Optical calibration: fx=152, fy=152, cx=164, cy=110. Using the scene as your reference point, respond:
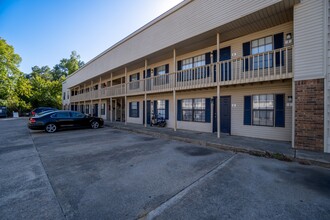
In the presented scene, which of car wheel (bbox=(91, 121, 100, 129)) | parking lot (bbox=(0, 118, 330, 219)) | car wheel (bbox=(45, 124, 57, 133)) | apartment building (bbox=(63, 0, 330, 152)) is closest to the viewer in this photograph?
parking lot (bbox=(0, 118, 330, 219))

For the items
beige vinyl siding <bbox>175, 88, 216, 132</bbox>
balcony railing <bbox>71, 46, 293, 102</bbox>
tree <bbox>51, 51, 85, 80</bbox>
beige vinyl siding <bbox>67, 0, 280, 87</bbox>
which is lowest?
beige vinyl siding <bbox>175, 88, 216, 132</bbox>

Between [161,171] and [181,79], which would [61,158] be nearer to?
[161,171]

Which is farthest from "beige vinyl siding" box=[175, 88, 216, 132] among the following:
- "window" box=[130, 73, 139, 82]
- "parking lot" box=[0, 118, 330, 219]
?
"window" box=[130, 73, 139, 82]

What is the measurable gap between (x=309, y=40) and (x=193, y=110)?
6.42 m

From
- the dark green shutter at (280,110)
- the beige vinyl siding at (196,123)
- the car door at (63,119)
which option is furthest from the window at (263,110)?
the car door at (63,119)

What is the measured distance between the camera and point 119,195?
9.61 ft

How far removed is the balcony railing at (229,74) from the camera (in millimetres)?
6591

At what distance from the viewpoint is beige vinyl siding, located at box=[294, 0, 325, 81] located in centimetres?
540

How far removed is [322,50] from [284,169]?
4.51 m

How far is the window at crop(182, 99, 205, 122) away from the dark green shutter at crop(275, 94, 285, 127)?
152 inches

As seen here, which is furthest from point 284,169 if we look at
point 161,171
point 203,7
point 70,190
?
point 203,7

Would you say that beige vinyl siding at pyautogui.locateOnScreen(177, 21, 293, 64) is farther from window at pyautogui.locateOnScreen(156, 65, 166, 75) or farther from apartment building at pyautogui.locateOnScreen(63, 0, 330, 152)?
window at pyautogui.locateOnScreen(156, 65, 166, 75)

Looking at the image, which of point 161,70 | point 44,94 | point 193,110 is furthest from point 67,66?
point 193,110

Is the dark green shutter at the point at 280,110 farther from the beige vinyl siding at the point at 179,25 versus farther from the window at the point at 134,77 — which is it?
the window at the point at 134,77
